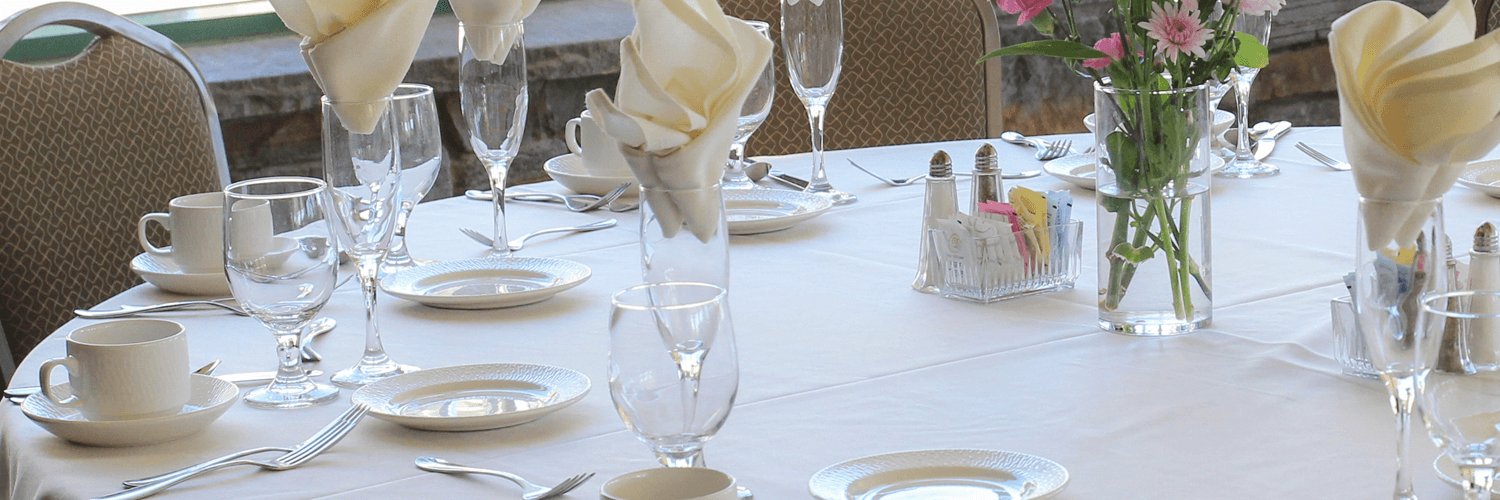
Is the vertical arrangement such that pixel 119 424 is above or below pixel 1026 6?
below

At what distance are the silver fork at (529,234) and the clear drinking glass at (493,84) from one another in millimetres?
136

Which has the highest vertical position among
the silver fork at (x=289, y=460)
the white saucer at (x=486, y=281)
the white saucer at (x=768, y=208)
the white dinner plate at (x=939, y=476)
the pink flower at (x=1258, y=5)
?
the pink flower at (x=1258, y=5)

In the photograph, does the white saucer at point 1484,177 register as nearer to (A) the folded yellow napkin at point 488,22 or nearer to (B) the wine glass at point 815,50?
(B) the wine glass at point 815,50

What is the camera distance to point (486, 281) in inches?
58.0

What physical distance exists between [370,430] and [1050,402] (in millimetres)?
481

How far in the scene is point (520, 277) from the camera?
1.48 m

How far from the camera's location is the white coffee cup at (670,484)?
2.42 ft

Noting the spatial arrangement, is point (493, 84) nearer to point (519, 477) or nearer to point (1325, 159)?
point (519, 477)

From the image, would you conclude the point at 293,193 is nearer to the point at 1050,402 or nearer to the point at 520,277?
the point at 520,277

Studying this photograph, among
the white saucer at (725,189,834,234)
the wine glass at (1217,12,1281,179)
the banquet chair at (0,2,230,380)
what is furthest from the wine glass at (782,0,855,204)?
the banquet chair at (0,2,230,380)

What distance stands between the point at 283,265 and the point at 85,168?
3.41ft

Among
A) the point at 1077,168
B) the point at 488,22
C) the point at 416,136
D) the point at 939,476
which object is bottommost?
the point at 939,476

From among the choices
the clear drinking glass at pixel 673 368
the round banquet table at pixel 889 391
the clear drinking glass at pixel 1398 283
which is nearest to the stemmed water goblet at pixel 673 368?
the clear drinking glass at pixel 673 368

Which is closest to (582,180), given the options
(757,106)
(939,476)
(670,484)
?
(757,106)
